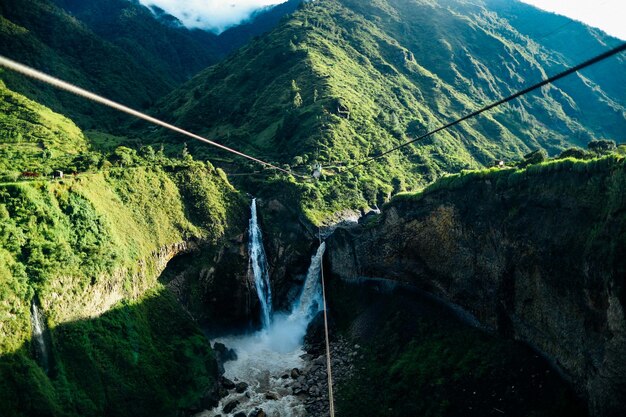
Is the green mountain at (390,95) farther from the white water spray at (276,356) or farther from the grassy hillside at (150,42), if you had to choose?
the grassy hillside at (150,42)

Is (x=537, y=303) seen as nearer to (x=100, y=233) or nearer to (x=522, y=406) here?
(x=522, y=406)

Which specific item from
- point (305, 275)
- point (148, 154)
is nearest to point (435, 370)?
point (305, 275)

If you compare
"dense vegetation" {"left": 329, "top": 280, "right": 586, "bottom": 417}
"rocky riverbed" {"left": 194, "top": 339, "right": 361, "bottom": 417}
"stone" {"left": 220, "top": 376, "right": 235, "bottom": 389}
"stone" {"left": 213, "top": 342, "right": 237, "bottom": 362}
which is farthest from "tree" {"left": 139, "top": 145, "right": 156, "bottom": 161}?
"dense vegetation" {"left": 329, "top": 280, "right": 586, "bottom": 417}

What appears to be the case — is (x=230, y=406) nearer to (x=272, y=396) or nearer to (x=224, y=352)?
(x=272, y=396)

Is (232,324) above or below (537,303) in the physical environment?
above

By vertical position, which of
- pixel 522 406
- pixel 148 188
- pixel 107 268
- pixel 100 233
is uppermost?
pixel 148 188

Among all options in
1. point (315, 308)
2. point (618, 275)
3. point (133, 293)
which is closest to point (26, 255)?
point (133, 293)
